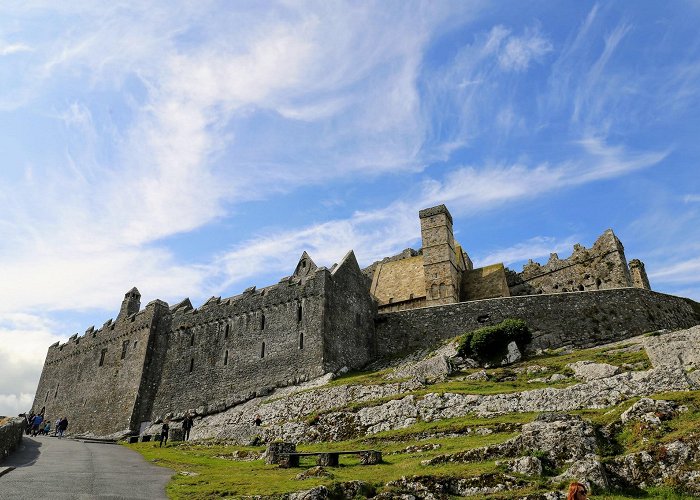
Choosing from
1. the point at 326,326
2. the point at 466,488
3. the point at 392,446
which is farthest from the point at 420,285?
the point at 466,488

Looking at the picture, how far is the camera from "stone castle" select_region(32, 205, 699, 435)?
44.1m

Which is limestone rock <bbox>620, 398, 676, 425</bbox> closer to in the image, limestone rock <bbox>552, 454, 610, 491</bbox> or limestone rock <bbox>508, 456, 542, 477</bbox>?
limestone rock <bbox>552, 454, 610, 491</bbox>

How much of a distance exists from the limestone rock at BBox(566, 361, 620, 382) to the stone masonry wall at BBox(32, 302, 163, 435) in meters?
39.3

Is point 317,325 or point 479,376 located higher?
point 317,325

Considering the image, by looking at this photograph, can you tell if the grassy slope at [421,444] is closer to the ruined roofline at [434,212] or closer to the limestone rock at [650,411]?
the limestone rock at [650,411]

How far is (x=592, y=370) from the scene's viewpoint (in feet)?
96.2

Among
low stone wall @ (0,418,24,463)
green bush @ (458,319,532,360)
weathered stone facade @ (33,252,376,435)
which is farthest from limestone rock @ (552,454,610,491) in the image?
weathered stone facade @ (33,252,376,435)

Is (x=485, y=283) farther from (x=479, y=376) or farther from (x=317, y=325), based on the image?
(x=479, y=376)

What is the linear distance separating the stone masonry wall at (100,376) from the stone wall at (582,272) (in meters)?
43.6

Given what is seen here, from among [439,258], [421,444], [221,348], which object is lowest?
[421,444]

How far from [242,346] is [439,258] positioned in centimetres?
2243

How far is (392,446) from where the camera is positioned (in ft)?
82.1

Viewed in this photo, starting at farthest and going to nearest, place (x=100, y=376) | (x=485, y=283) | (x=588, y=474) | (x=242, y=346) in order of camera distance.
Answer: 1. (x=485, y=283)
2. (x=100, y=376)
3. (x=242, y=346)
4. (x=588, y=474)

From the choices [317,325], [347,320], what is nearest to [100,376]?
[317,325]
